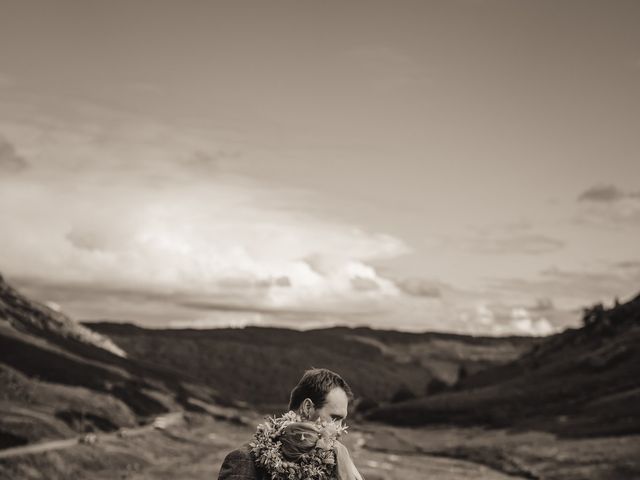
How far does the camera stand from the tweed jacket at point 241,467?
23.5 ft

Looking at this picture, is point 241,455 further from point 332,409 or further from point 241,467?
point 332,409

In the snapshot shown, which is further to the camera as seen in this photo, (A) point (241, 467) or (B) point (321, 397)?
(B) point (321, 397)

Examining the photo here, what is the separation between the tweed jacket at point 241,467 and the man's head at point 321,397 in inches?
20.4

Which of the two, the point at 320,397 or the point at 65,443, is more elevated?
the point at 320,397

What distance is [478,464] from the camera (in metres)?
144

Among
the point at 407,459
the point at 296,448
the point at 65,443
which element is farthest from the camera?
the point at 407,459

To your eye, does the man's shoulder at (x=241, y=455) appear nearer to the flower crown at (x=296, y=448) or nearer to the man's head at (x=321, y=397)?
the flower crown at (x=296, y=448)

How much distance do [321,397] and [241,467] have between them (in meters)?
0.78

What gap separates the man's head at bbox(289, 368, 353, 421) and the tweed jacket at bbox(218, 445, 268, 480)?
1.70ft

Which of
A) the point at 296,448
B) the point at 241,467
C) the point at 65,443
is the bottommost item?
the point at 65,443

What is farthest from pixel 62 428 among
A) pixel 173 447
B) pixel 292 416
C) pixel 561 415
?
pixel 292 416

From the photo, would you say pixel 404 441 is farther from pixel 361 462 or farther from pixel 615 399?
pixel 361 462

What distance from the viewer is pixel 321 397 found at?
24.5 feet

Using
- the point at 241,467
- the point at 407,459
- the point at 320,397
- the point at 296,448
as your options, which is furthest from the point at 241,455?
the point at 407,459
